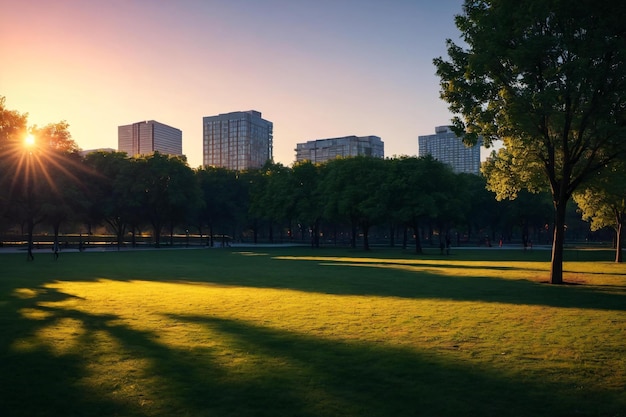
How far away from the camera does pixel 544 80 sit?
76.9 feet

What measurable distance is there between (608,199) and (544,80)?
21.8 meters

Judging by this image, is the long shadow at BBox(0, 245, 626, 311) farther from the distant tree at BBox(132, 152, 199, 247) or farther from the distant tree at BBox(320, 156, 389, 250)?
the distant tree at BBox(132, 152, 199, 247)

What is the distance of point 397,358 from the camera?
32.2 feet

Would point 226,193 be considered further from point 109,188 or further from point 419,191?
point 419,191

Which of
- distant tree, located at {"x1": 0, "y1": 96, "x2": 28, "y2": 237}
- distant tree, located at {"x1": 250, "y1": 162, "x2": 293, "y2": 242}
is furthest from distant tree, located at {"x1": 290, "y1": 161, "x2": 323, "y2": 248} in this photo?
distant tree, located at {"x1": 0, "y1": 96, "x2": 28, "y2": 237}

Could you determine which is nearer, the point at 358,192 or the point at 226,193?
the point at 358,192

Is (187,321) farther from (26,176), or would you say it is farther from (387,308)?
(26,176)

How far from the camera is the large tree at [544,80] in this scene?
21281 mm

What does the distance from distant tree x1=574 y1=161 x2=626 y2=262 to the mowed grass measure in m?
11.4

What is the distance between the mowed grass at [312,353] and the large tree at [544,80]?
7921mm

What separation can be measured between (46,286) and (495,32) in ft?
79.9

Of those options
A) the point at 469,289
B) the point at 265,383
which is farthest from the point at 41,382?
the point at 469,289

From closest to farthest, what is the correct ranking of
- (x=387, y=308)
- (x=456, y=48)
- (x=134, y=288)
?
(x=387, y=308) < (x=134, y=288) < (x=456, y=48)

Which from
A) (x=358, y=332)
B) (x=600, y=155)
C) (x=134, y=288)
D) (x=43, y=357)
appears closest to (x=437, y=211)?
(x=600, y=155)
